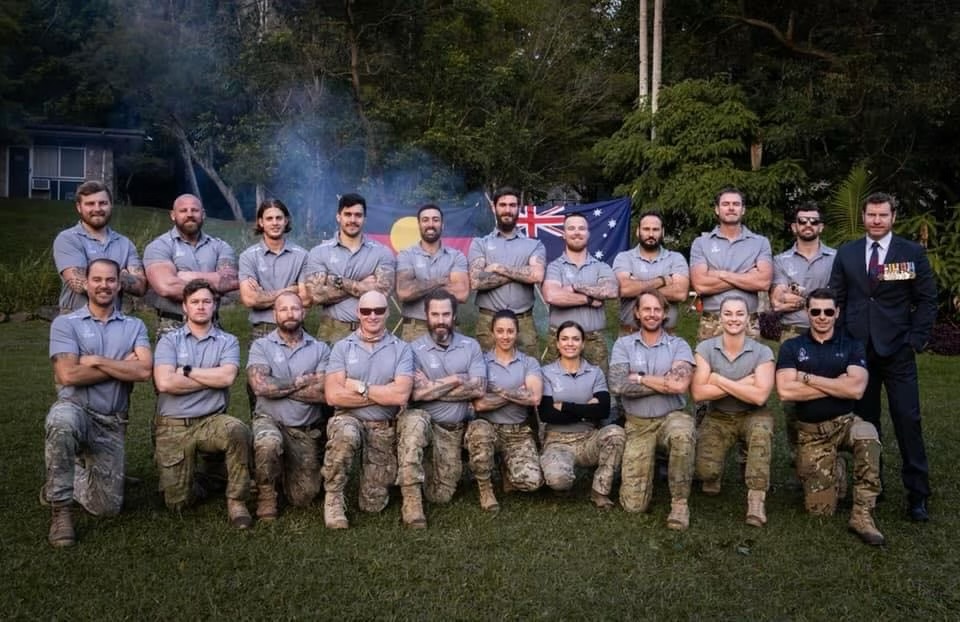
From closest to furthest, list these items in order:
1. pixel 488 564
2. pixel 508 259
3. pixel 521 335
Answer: pixel 488 564 < pixel 521 335 < pixel 508 259

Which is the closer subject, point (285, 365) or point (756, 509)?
point (756, 509)

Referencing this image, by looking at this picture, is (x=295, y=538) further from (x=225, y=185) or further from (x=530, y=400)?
(x=225, y=185)

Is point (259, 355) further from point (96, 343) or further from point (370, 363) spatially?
point (96, 343)

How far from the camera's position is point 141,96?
2852cm

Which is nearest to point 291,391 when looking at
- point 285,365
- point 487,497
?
point 285,365

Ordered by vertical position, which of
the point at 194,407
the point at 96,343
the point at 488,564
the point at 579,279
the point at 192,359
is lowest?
the point at 488,564

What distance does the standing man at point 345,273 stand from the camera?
6.87 m

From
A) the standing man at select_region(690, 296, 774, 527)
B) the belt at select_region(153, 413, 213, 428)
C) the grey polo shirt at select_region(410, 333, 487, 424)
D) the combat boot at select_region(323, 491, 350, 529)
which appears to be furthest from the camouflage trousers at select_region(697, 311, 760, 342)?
the belt at select_region(153, 413, 213, 428)

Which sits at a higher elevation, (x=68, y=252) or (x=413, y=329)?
(x=68, y=252)

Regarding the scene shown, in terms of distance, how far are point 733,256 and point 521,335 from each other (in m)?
1.72

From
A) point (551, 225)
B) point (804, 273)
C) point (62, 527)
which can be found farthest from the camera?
point (551, 225)

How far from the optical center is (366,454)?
6.34 meters

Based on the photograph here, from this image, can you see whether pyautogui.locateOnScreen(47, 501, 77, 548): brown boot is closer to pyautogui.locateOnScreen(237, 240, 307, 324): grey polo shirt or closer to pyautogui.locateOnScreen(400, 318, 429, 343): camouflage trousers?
pyautogui.locateOnScreen(237, 240, 307, 324): grey polo shirt

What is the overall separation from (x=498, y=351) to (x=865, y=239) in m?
2.64
